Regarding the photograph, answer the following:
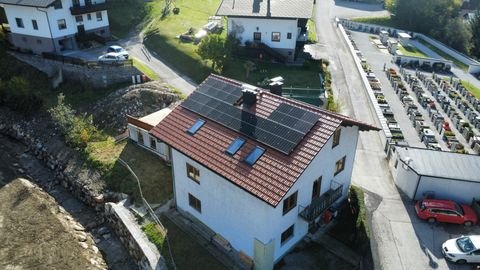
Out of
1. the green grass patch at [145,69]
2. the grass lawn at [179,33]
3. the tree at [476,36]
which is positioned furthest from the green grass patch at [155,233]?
the tree at [476,36]

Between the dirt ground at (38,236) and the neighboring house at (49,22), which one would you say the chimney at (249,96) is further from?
the neighboring house at (49,22)

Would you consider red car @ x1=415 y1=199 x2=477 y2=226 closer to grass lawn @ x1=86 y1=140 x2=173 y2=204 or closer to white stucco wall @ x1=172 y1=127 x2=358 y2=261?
white stucco wall @ x1=172 y1=127 x2=358 y2=261

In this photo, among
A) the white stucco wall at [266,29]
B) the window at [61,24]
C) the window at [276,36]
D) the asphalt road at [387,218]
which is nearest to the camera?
the asphalt road at [387,218]

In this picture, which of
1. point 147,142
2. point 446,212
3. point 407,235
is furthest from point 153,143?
point 446,212

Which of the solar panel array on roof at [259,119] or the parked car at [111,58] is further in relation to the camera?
the parked car at [111,58]

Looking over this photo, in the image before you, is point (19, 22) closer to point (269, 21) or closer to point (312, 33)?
point (269, 21)

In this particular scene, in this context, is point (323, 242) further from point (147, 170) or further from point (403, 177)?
point (147, 170)
